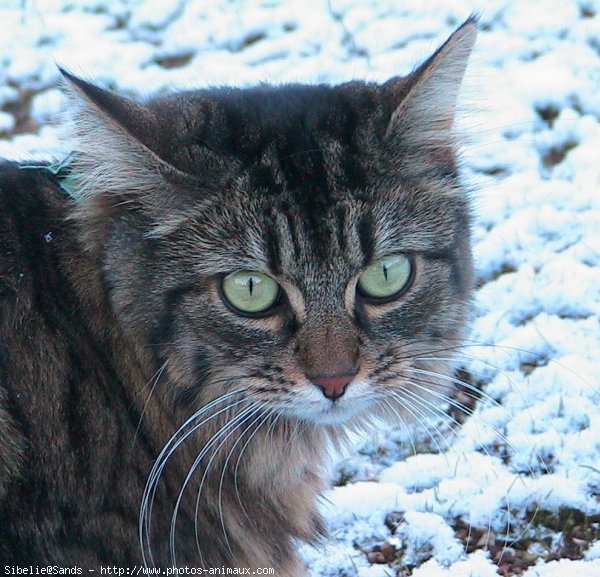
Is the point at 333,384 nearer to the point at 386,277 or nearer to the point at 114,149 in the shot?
the point at 386,277

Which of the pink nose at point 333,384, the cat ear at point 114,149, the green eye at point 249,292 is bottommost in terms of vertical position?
the pink nose at point 333,384

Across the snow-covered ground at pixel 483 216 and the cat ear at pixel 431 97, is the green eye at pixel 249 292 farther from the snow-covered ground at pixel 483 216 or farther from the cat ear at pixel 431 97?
the snow-covered ground at pixel 483 216

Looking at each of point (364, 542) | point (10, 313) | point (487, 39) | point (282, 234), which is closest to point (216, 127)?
point (282, 234)

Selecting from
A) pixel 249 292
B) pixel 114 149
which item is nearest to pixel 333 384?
pixel 249 292

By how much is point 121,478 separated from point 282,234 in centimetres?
69

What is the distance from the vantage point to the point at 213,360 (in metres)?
2.14

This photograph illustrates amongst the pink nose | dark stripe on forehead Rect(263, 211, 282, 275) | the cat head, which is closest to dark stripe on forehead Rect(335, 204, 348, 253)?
the cat head

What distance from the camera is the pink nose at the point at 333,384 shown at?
2064mm

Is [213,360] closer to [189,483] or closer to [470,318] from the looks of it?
[189,483]

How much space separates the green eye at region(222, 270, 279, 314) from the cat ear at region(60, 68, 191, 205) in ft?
0.85

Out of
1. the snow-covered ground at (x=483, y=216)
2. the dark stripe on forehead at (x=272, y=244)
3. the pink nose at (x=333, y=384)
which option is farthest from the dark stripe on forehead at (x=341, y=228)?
the snow-covered ground at (x=483, y=216)

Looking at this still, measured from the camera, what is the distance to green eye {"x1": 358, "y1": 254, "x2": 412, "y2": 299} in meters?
2.14

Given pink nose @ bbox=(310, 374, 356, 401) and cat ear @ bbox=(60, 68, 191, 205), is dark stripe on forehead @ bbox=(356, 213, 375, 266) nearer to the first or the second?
pink nose @ bbox=(310, 374, 356, 401)

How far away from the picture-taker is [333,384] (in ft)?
6.81
